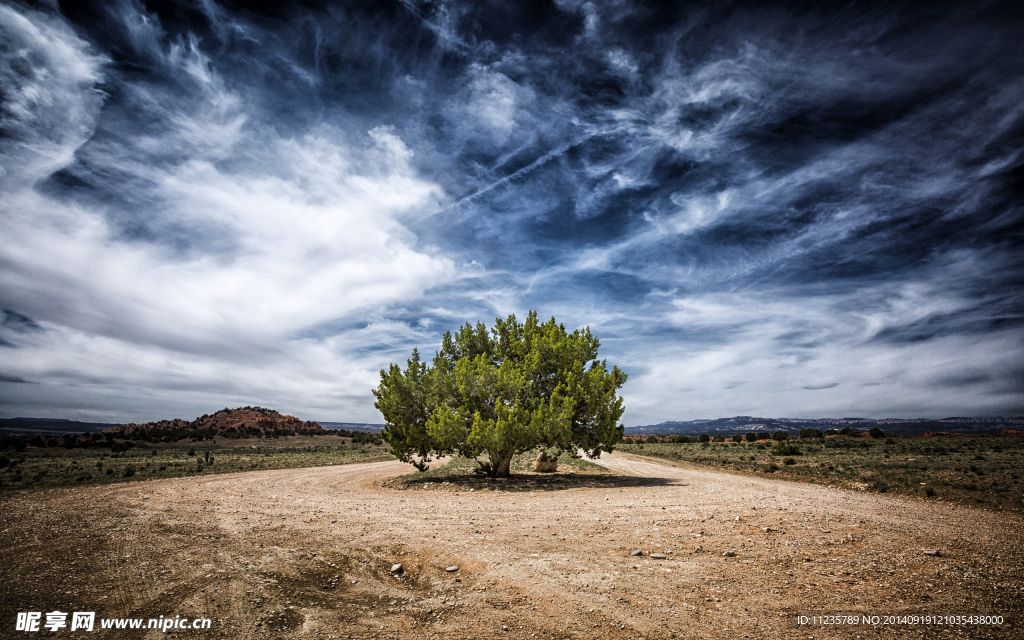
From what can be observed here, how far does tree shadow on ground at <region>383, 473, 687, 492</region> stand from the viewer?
786 inches

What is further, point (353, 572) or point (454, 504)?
point (454, 504)

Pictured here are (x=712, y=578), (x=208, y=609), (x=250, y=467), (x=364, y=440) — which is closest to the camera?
(x=208, y=609)

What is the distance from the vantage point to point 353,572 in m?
7.51

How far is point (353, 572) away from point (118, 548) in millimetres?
4940

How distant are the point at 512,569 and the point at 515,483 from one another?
14351mm

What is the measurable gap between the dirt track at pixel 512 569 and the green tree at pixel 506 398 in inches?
273

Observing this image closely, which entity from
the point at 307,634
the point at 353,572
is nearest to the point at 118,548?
the point at 353,572

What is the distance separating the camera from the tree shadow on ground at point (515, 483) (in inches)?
786

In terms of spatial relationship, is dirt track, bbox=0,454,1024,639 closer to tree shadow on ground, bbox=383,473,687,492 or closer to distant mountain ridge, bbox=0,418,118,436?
tree shadow on ground, bbox=383,473,687,492

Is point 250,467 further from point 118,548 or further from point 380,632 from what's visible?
point 380,632

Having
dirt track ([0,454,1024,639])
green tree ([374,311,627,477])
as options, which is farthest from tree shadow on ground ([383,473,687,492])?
dirt track ([0,454,1024,639])

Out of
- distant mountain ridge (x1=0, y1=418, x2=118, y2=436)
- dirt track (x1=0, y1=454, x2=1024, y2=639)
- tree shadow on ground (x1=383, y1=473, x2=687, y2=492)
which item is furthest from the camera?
distant mountain ridge (x1=0, y1=418, x2=118, y2=436)

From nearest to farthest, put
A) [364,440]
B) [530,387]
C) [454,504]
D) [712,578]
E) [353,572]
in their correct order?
[712,578] → [353,572] → [454,504] → [530,387] → [364,440]

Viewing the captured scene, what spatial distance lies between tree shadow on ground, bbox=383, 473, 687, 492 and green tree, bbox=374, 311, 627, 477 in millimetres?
1181
